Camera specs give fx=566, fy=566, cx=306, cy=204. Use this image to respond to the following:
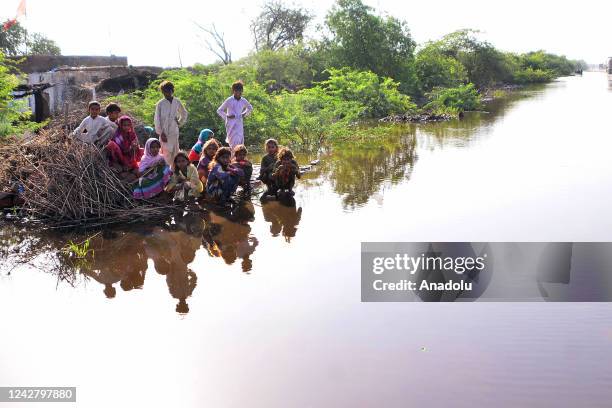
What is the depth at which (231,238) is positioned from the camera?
6543 mm

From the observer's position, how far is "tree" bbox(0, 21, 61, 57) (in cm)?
3419

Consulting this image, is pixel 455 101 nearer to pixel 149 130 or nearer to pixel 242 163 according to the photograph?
pixel 149 130

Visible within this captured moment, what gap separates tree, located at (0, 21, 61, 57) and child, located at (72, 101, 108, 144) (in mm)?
28599

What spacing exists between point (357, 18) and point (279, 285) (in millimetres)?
26093

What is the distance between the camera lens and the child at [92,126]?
758 cm

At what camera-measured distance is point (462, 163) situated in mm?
11031

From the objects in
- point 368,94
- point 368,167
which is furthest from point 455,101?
point 368,167

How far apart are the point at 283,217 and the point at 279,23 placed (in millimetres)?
41101

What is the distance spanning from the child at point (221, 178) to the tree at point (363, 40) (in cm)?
2217

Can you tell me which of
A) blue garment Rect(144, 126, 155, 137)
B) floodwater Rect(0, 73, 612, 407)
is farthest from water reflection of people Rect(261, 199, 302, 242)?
blue garment Rect(144, 126, 155, 137)

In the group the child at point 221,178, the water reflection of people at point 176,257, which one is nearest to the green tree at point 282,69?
the child at point 221,178

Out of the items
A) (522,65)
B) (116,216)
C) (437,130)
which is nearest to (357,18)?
(437,130)

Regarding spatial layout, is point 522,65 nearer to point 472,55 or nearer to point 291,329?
point 472,55

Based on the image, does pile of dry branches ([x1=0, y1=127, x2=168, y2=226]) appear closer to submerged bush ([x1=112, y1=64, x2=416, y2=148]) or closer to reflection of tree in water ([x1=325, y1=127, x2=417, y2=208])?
reflection of tree in water ([x1=325, y1=127, x2=417, y2=208])
